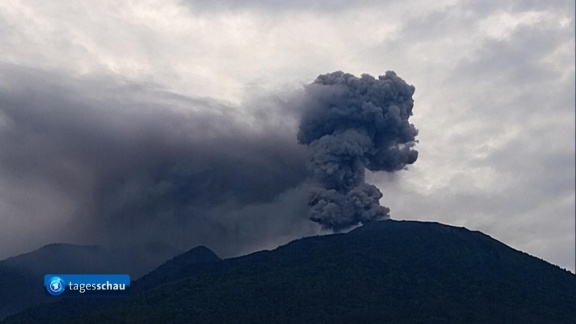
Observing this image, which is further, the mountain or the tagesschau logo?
the mountain

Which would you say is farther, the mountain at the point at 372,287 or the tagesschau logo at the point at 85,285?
the mountain at the point at 372,287

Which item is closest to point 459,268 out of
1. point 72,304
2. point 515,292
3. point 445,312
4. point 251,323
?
point 515,292

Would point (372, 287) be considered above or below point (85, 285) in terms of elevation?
above

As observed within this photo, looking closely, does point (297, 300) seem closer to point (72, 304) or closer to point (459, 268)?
point (459, 268)
